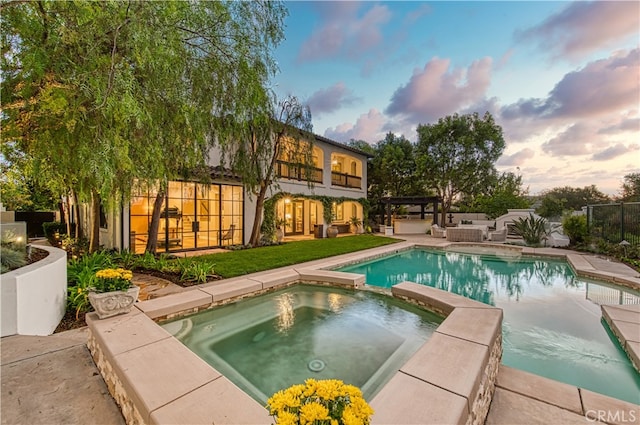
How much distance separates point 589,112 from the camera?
37.2ft

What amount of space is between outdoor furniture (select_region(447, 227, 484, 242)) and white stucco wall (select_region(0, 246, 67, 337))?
15.5m

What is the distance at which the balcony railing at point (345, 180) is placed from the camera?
59.9 ft

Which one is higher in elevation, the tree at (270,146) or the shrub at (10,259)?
the tree at (270,146)

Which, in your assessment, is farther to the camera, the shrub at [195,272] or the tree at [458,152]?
the tree at [458,152]

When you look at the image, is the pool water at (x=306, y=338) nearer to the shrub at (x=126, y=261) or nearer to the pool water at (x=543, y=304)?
the pool water at (x=543, y=304)

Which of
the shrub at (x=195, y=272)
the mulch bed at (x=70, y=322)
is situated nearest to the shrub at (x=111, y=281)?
the mulch bed at (x=70, y=322)

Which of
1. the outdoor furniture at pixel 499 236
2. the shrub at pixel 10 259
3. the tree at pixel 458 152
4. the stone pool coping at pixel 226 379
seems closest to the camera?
the stone pool coping at pixel 226 379

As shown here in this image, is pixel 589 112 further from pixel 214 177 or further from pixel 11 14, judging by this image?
pixel 11 14

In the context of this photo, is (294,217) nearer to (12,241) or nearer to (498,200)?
(12,241)

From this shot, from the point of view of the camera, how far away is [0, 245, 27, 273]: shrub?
3.65 metres

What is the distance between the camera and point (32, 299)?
11.1ft

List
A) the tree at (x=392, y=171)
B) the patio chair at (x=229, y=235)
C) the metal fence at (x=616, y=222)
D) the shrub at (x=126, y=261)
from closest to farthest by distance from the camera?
1. the shrub at (x=126, y=261)
2. the metal fence at (x=616, y=222)
3. the patio chair at (x=229, y=235)
4. the tree at (x=392, y=171)

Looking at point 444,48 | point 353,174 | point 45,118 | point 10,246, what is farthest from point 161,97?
point 353,174

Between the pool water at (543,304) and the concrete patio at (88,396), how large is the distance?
0.80m
